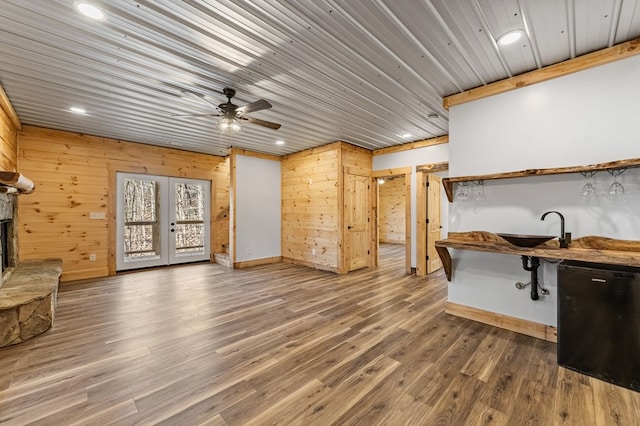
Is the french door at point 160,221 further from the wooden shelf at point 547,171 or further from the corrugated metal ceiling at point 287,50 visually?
the wooden shelf at point 547,171

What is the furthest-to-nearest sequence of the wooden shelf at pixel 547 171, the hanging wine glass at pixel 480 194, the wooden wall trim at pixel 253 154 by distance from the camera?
1. the wooden wall trim at pixel 253 154
2. the hanging wine glass at pixel 480 194
3. the wooden shelf at pixel 547 171

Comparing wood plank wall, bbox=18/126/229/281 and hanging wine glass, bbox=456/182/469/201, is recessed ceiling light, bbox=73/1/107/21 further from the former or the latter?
wood plank wall, bbox=18/126/229/281

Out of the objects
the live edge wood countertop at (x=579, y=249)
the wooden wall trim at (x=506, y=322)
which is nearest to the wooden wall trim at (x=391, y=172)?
the live edge wood countertop at (x=579, y=249)

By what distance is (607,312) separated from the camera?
6.78ft

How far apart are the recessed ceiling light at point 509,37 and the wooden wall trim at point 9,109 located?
17.5 feet

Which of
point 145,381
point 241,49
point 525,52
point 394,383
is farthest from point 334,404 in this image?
point 525,52

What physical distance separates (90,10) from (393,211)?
34.0 feet

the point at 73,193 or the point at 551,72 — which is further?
the point at 73,193

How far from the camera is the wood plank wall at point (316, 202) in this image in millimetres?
5547

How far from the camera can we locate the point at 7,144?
3.76 meters

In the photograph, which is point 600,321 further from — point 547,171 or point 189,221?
point 189,221

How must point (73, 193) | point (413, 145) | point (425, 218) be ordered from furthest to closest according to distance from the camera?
point (413, 145), point (425, 218), point (73, 193)

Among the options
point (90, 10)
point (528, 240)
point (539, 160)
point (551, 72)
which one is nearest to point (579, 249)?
point (528, 240)

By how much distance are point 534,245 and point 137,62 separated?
426cm
